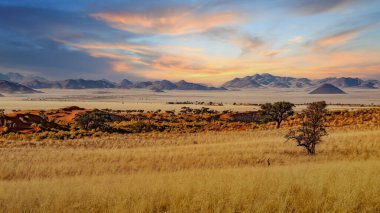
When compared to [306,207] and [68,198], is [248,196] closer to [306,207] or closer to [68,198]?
[306,207]

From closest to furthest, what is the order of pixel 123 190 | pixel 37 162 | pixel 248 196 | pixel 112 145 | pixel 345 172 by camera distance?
pixel 248 196 → pixel 123 190 → pixel 345 172 → pixel 37 162 → pixel 112 145

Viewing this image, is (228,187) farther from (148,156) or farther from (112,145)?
(112,145)

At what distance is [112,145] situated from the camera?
29.6m

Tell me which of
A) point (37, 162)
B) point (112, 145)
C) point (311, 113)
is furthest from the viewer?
point (112, 145)

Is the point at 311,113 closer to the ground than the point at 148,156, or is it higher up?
higher up

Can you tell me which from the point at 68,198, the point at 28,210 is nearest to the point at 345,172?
the point at 68,198

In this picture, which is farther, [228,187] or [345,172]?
[345,172]

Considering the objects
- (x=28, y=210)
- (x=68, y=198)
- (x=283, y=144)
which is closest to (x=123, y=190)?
(x=68, y=198)

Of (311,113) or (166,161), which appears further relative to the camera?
(311,113)

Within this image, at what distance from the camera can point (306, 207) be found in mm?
6805

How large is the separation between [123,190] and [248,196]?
10.4 feet

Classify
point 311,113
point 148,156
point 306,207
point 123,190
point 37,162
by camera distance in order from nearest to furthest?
point 306,207, point 123,190, point 37,162, point 148,156, point 311,113

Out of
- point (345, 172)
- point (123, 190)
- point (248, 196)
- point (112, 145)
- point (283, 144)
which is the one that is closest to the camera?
point (248, 196)

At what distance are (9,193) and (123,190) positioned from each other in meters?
2.92
